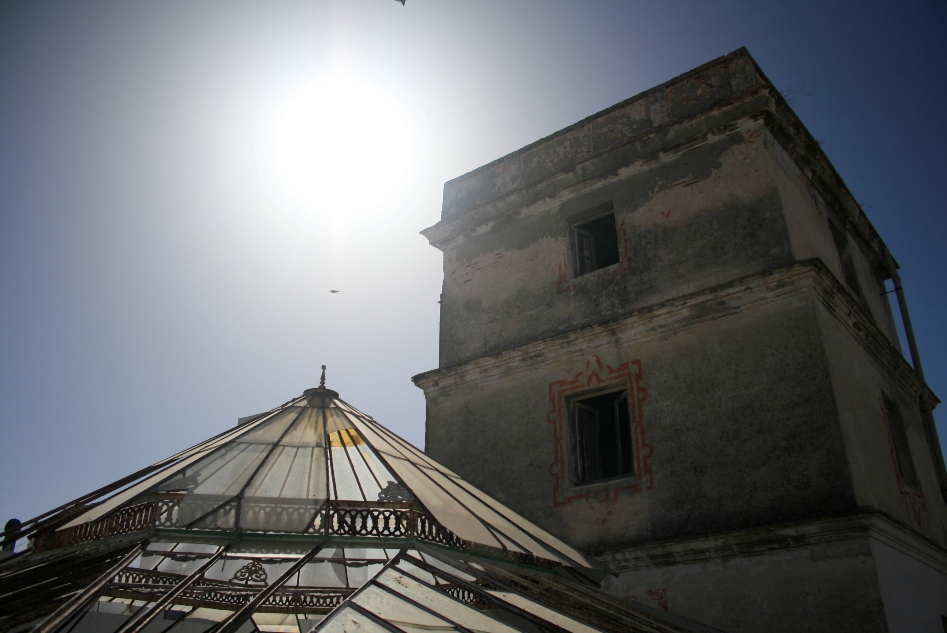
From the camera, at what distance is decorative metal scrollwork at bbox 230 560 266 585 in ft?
26.2

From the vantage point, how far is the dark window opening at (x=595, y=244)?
446 inches

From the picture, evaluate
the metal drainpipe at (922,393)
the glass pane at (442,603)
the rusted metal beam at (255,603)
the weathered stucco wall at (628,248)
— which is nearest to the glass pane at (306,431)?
the rusted metal beam at (255,603)

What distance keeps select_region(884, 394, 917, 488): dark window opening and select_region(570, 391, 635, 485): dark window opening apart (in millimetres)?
3688

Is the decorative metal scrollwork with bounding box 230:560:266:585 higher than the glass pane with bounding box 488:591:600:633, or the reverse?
the decorative metal scrollwork with bounding box 230:560:266:585

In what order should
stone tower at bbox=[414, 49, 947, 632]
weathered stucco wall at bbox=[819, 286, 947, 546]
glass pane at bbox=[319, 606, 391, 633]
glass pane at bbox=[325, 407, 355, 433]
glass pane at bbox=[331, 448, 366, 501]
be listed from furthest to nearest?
weathered stucco wall at bbox=[819, 286, 947, 546] < stone tower at bbox=[414, 49, 947, 632] < glass pane at bbox=[325, 407, 355, 433] < glass pane at bbox=[331, 448, 366, 501] < glass pane at bbox=[319, 606, 391, 633]

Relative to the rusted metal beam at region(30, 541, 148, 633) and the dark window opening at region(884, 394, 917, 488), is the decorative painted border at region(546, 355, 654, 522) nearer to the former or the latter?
the dark window opening at region(884, 394, 917, 488)

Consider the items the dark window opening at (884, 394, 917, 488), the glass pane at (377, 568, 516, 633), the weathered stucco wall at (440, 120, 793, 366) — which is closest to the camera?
the glass pane at (377, 568, 516, 633)

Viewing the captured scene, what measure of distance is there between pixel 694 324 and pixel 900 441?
158 inches

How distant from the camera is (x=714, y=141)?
10.4m

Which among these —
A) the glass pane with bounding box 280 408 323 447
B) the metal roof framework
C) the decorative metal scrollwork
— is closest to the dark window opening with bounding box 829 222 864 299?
the metal roof framework

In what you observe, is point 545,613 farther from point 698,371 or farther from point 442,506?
point 698,371

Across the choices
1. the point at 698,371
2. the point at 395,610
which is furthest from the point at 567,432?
the point at 395,610

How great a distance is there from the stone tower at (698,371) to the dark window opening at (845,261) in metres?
0.04

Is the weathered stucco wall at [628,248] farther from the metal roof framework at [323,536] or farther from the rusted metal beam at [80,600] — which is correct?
the rusted metal beam at [80,600]
